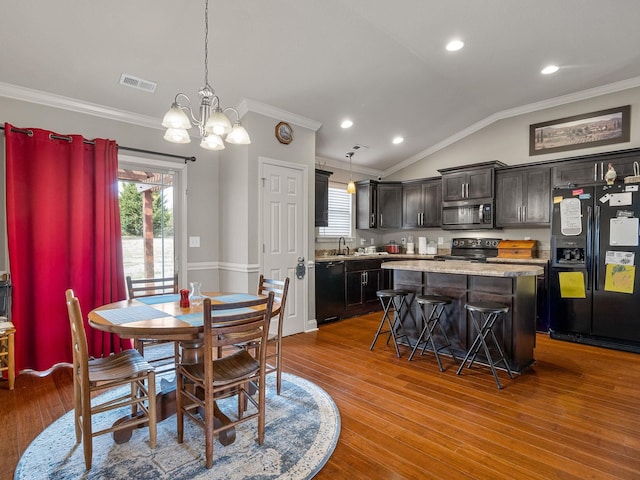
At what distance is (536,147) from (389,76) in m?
2.74

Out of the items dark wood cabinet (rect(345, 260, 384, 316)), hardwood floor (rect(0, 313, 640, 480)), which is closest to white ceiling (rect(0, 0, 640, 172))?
dark wood cabinet (rect(345, 260, 384, 316))

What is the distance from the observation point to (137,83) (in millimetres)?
3357

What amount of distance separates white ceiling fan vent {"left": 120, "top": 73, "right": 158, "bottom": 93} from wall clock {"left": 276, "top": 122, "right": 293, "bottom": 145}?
140cm

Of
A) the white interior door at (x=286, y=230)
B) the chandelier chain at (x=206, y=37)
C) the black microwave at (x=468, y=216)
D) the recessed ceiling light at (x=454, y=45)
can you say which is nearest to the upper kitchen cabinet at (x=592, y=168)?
the black microwave at (x=468, y=216)

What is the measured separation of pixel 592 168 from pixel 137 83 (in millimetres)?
5415

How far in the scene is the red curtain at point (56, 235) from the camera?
3.08 metres

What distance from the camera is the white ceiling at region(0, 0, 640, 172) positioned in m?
2.73

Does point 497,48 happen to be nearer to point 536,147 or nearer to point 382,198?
point 536,147

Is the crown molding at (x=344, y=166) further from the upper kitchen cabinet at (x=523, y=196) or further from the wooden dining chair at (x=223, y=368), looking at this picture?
the wooden dining chair at (x=223, y=368)

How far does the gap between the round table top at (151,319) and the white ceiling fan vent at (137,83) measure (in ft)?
6.95

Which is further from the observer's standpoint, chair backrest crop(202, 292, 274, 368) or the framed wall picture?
the framed wall picture

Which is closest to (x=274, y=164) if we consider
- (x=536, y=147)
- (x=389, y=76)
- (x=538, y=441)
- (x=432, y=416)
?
(x=389, y=76)

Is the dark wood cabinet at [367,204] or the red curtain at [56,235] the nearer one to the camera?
the red curtain at [56,235]

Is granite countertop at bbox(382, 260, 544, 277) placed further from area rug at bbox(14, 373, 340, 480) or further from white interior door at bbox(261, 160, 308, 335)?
area rug at bbox(14, 373, 340, 480)
